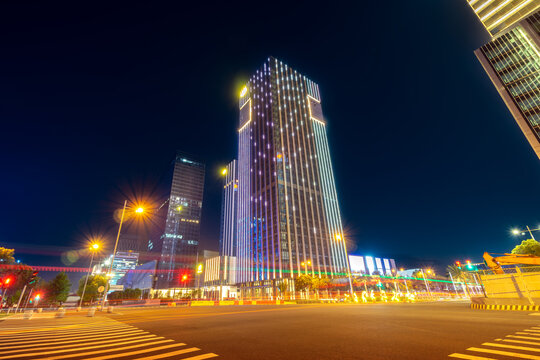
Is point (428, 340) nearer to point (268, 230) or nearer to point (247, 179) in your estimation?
point (268, 230)

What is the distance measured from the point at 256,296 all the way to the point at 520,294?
80668 millimetres

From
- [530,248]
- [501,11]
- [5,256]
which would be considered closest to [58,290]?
[5,256]

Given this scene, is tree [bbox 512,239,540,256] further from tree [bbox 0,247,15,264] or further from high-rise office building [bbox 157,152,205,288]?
high-rise office building [bbox 157,152,205,288]

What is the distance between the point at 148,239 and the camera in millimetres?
199125

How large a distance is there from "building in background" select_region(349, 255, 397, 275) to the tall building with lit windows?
37.1 meters

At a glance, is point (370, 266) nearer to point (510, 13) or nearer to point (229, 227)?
point (229, 227)

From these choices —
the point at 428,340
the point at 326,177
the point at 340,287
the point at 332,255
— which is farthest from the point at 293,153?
the point at 428,340

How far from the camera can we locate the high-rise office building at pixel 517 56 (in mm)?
61781

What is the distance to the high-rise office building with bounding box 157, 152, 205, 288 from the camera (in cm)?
15200

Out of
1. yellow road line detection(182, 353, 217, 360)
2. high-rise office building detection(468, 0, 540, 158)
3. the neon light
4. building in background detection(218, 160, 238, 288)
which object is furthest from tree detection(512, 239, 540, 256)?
building in background detection(218, 160, 238, 288)

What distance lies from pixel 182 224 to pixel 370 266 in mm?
132737

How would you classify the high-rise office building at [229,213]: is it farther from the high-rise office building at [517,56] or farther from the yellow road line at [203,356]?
the yellow road line at [203,356]

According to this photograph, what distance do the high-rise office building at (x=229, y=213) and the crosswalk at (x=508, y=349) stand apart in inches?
4765

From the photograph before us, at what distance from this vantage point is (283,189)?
309 ft
